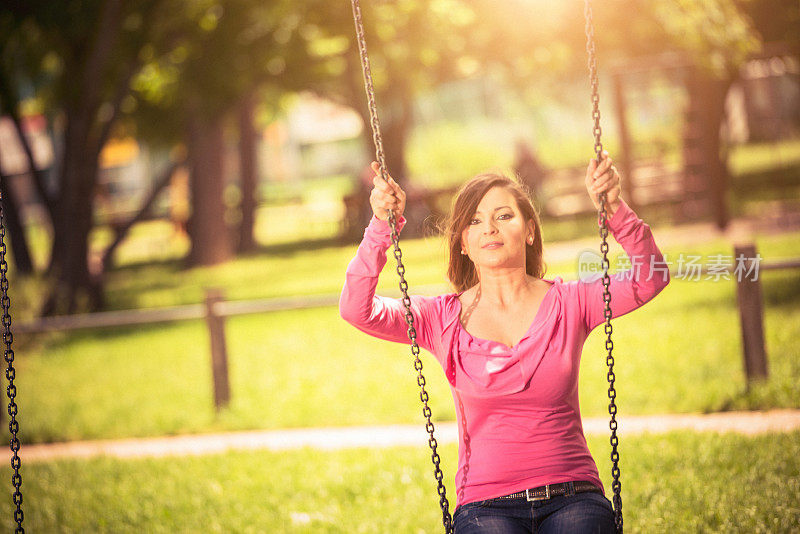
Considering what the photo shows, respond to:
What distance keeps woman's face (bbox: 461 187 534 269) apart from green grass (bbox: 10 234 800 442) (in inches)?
159

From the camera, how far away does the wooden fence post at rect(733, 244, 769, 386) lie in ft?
22.0

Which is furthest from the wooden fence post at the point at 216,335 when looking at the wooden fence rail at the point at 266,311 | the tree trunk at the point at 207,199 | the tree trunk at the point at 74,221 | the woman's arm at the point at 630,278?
the tree trunk at the point at 207,199

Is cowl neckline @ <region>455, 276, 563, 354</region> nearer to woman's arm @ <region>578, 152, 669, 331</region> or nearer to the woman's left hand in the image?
woman's arm @ <region>578, 152, 669, 331</region>

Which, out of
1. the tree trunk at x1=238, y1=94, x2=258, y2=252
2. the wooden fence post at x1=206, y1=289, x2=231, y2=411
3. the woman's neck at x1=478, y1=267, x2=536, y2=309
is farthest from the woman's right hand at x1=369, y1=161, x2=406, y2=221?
the tree trunk at x1=238, y1=94, x2=258, y2=252

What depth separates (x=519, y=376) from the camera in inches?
124

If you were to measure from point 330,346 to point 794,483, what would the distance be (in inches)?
273

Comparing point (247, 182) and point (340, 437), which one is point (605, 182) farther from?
point (247, 182)

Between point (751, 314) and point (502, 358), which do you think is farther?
point (751, 314)

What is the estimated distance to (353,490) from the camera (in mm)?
5840

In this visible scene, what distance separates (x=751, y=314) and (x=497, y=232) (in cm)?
418

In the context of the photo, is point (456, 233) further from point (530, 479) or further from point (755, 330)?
point (755, 330)

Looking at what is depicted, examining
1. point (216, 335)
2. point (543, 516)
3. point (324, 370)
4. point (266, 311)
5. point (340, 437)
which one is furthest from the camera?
point (324, 370)

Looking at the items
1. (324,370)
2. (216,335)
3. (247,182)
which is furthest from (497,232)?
(247,182)

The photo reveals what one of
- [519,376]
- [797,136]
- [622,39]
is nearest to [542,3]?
[622,39]
